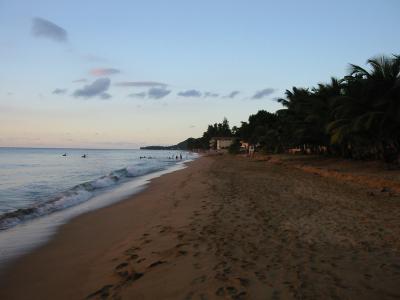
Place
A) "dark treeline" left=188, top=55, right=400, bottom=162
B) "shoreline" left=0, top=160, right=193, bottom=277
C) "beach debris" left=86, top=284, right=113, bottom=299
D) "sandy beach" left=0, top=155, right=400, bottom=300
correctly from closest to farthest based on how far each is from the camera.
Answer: "sandy beach" left=0, top=155, right=400, bottom=300
"beach debris" left=86, top=284, right=113, bottom=299
"shoreline" left=0, top=160, right=193, bottom=277
"dark treeline" left=188, top=55, right=400, bottom=162

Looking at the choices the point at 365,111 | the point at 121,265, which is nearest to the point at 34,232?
the point at 121,265

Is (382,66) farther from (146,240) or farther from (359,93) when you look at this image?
(146,240)

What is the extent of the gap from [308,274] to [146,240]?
333 cm

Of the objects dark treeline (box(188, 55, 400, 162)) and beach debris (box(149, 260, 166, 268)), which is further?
dark treeline (box(188, 55, 400, 162))

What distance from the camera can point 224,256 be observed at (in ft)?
17.9

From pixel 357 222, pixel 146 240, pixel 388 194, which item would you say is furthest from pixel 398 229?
pixel 388 194

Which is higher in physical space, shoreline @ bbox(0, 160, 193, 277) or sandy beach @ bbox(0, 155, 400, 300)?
sandy beach @ bbox(0, 155, 400, 300)

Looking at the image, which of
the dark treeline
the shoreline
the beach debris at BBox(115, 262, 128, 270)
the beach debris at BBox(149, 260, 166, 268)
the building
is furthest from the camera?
the building

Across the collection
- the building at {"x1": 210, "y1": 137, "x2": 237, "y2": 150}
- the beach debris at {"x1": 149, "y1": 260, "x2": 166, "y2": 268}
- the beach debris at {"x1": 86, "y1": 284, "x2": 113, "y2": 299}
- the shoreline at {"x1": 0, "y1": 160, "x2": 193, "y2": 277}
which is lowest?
the shoreline at {"x1": 0, "y1": 160, "x2": 193, "y2": 277}

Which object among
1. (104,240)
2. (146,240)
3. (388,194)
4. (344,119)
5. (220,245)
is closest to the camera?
(220,245)

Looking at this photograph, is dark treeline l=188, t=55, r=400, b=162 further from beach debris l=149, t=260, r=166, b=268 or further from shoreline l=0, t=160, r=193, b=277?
beach debris l=149, t=260, r=166, b=268

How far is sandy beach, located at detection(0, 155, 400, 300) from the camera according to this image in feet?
14.1

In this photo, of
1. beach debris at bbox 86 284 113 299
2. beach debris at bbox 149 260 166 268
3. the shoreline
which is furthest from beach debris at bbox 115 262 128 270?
the shoreline

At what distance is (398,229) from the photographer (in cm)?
720
